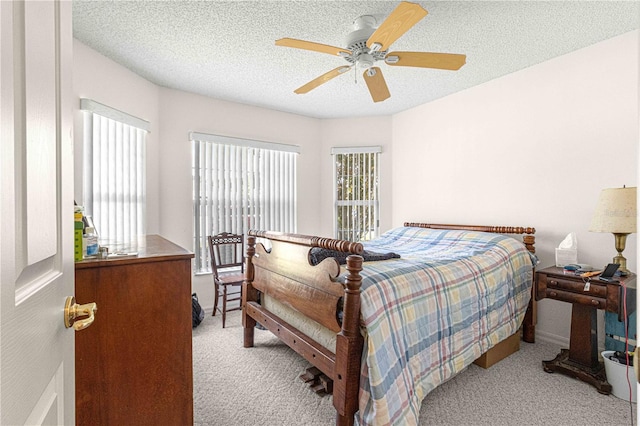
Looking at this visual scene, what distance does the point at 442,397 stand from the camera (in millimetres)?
2037

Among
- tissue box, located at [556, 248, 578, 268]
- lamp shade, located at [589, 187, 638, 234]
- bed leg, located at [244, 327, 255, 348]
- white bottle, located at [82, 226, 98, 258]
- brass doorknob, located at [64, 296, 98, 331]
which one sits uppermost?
lamp shade, located at [589, 187, 638, 234]

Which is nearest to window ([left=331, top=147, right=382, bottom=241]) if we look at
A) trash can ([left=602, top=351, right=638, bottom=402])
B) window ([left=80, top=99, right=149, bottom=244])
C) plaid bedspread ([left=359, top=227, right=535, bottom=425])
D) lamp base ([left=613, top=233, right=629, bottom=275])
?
plaid bedspread ([left=359, top=227, right=535, bottom=425])

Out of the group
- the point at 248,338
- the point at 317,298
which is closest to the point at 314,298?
the point at 317,298

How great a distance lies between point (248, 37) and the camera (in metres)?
2.43

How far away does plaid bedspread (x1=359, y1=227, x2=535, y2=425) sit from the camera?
1.56 m

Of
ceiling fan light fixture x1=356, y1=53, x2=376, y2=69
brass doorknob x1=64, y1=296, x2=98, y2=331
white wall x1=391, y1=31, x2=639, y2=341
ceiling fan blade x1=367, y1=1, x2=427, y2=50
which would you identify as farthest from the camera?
white wall x1=391, y1=31, x2=639, y2=341

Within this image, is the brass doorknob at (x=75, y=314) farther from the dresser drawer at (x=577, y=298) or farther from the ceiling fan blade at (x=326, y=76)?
the dresser drawer at (x=577, y=298)

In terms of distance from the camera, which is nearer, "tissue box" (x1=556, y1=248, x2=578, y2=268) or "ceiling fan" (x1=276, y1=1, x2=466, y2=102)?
"ceiling fan" (x1=276, y1=1, x2=466, y2=102)

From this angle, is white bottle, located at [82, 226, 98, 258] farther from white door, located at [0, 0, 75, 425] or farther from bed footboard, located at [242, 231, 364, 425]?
bed footboard, located at [242, 231, 364, 425]

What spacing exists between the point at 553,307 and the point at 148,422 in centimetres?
322

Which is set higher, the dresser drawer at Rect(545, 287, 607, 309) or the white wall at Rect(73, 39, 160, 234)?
the white wall at Rect(73, 39, 160, 234)

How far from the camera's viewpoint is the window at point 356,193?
454cm

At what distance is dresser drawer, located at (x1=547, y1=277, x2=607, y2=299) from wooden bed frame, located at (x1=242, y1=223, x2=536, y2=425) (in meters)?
0.57

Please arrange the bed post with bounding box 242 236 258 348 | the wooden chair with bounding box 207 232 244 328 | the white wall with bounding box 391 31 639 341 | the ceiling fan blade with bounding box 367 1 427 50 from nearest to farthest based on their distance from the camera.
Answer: the ceiling fan blade with bounding box 367 1 427 50 < the white wall with bounding box 391 31 639 341 < the bed post with bounding box 242 236 258 348 < the wooden chair with bounding box 207 232 244 328
